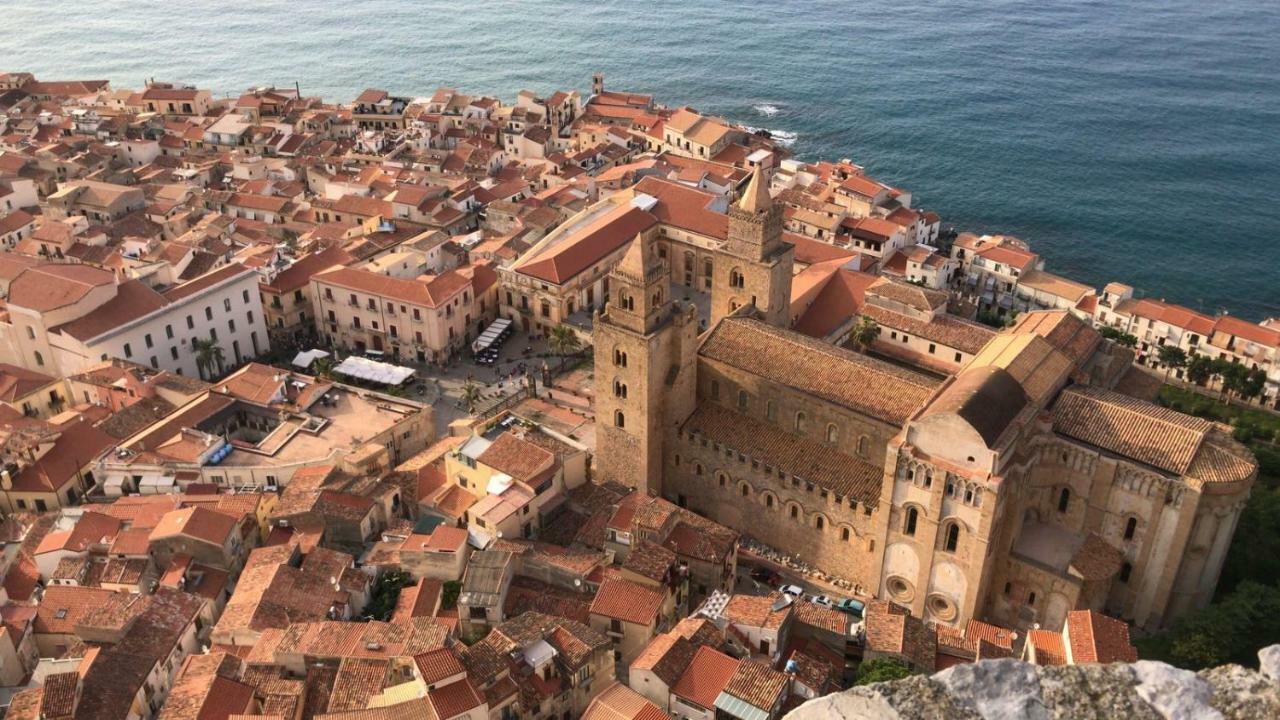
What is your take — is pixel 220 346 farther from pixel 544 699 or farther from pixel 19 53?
pixel 19 53

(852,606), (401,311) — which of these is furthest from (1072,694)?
(401,311)

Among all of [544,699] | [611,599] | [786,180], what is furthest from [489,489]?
[786,180]

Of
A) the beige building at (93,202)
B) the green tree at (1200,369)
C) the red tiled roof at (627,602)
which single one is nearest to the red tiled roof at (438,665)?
the red tiled roof at (627,602)

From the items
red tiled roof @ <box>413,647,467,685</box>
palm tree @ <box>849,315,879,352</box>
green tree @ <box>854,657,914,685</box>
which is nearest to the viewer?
red tiled roof @ <box>413,647,467,685</box>

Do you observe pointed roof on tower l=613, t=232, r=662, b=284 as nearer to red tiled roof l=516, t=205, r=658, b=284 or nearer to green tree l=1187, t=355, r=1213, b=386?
red tiled roof l=516, t=205, r=658, b=284

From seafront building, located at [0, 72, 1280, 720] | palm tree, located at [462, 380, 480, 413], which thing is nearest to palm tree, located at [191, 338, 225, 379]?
seafront building, located at [0, 72, 1280, 720]

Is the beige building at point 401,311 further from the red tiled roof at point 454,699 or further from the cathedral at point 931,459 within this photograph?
the red tiled roof at point 454,699
